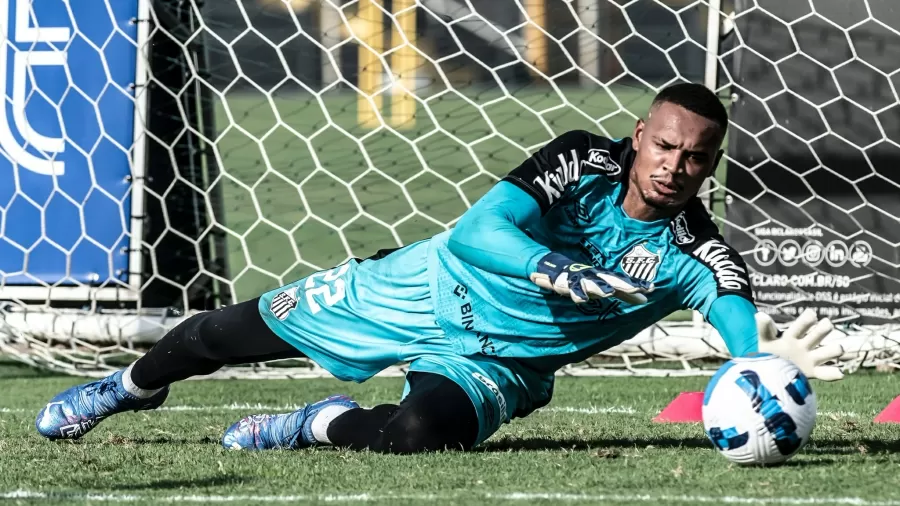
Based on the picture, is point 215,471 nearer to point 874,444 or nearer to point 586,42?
point 874,444

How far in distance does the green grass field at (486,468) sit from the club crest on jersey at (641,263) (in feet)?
1.65

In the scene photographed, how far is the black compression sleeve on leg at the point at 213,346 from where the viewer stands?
159 inches

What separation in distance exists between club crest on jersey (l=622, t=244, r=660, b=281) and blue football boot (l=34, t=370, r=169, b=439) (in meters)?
1.60

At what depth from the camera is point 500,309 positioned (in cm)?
385

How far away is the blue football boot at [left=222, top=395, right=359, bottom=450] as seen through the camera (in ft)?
12.8

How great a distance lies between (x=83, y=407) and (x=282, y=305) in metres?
0.73

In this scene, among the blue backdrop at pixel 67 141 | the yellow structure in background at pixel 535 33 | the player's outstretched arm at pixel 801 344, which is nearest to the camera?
the player's outstretched arm at pixel 801 344

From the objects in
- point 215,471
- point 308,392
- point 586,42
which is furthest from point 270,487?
point 586,42

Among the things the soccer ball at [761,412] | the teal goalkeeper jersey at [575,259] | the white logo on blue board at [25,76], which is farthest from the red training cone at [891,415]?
the white logo on blue board at [25,76]

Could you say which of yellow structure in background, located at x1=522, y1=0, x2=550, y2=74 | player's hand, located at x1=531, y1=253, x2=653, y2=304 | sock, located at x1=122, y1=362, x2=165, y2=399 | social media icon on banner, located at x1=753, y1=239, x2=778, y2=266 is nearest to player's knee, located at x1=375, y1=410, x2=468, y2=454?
player's hand, located at x1=531, y1=253, x2=653, y2=304

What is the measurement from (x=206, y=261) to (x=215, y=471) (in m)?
3.50

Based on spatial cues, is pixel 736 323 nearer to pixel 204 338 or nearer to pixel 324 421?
pixel 324 421

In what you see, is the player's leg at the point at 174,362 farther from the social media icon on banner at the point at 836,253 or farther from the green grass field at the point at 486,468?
the social media icon on banner at the point at 836,253

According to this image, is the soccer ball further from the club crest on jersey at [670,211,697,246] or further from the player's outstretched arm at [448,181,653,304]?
the club crest on jersey at [670,211,697,246]
